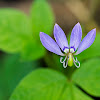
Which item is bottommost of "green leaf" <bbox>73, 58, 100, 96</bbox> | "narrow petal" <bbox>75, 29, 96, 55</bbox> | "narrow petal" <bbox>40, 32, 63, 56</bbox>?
"green leaf" <bbox>73, 58, 100, 96</bbox>

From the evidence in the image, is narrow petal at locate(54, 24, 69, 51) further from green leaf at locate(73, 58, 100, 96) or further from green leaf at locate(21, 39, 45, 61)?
green leaf at locate(21, 39, 45, 61)

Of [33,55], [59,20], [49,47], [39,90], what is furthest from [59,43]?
[59,20]

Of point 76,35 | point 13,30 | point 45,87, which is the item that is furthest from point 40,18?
point 76,35

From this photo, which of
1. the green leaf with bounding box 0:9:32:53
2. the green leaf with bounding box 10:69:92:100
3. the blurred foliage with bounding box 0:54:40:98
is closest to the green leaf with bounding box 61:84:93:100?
the green leaf with bounding box 10:69:92:100

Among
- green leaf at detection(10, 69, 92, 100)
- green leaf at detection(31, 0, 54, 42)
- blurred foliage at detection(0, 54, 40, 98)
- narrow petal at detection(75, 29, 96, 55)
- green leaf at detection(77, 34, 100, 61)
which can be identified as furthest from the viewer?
blurred foliage at detection(0, 54, 40, 98)

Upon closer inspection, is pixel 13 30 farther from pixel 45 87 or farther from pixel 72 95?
pixel 72 95

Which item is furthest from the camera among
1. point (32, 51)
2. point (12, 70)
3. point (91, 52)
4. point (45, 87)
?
point (12, 70)

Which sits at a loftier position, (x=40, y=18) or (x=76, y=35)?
(x=40, y=18)
